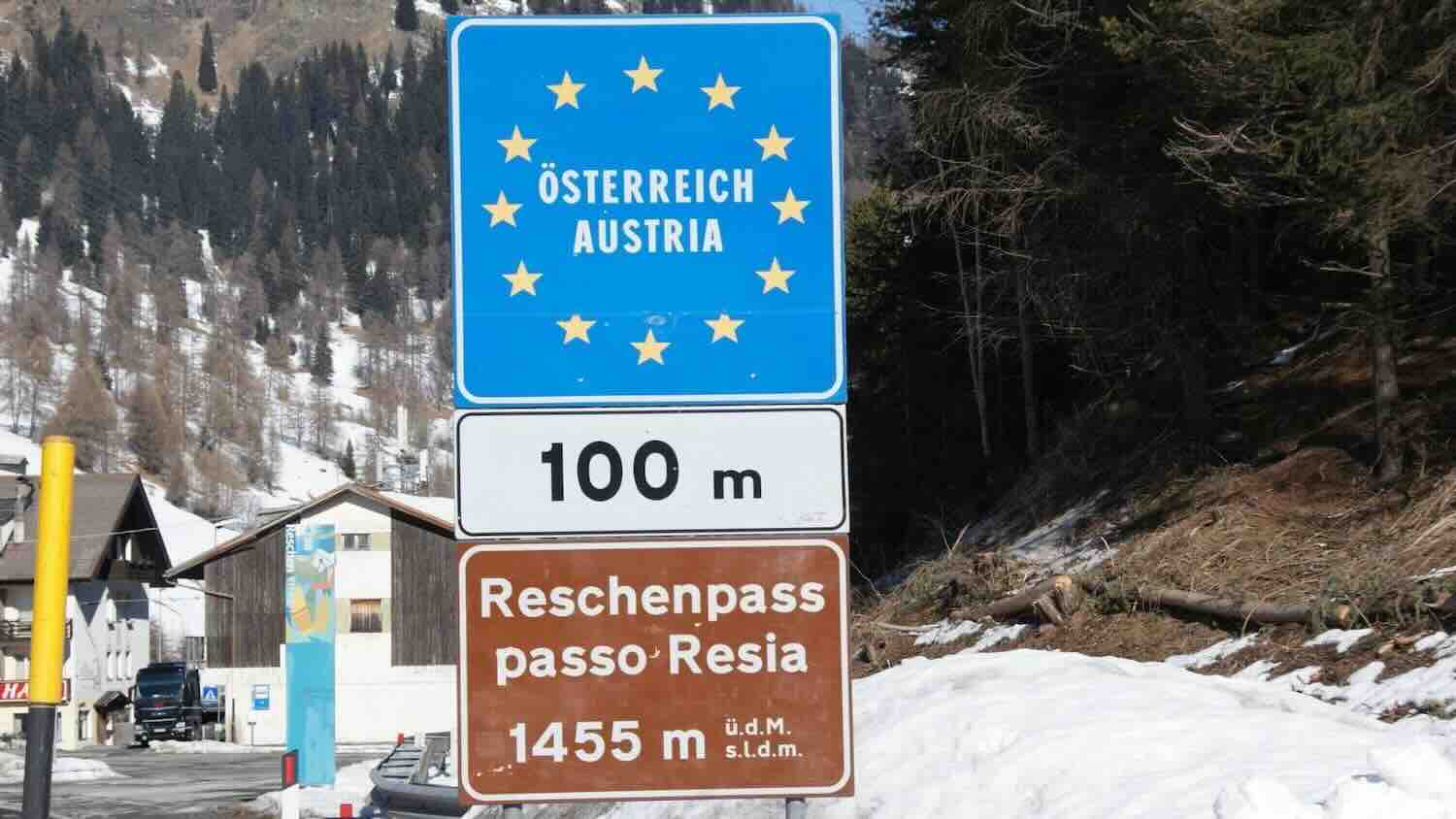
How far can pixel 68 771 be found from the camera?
1506 inches

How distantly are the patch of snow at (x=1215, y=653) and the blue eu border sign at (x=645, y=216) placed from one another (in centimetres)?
830

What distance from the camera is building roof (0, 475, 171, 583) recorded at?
215 ft

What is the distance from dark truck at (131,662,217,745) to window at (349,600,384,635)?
6351 mm

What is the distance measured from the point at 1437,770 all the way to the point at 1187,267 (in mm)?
16283

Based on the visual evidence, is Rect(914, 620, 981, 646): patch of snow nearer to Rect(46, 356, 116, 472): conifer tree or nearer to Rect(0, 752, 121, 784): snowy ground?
Rect(0, 752, 121, 784): snowy ground

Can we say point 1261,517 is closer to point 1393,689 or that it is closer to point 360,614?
point 1393,689

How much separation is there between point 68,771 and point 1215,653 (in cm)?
3222

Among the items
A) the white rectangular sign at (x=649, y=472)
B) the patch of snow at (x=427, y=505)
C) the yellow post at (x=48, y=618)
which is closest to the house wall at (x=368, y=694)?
the patch of snow at (x=427, y=505)

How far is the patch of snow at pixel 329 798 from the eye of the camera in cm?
2325

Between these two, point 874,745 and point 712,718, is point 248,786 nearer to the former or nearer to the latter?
point 874,745

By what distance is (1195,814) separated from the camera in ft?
22.7

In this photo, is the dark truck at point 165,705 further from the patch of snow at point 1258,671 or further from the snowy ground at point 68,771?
the patch of snow at point 1258,671

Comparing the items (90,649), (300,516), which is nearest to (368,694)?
(300,516)

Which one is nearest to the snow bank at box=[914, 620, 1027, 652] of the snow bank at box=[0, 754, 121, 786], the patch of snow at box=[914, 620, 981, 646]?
the patch of snow at box=[914, 620, 981, 646]
